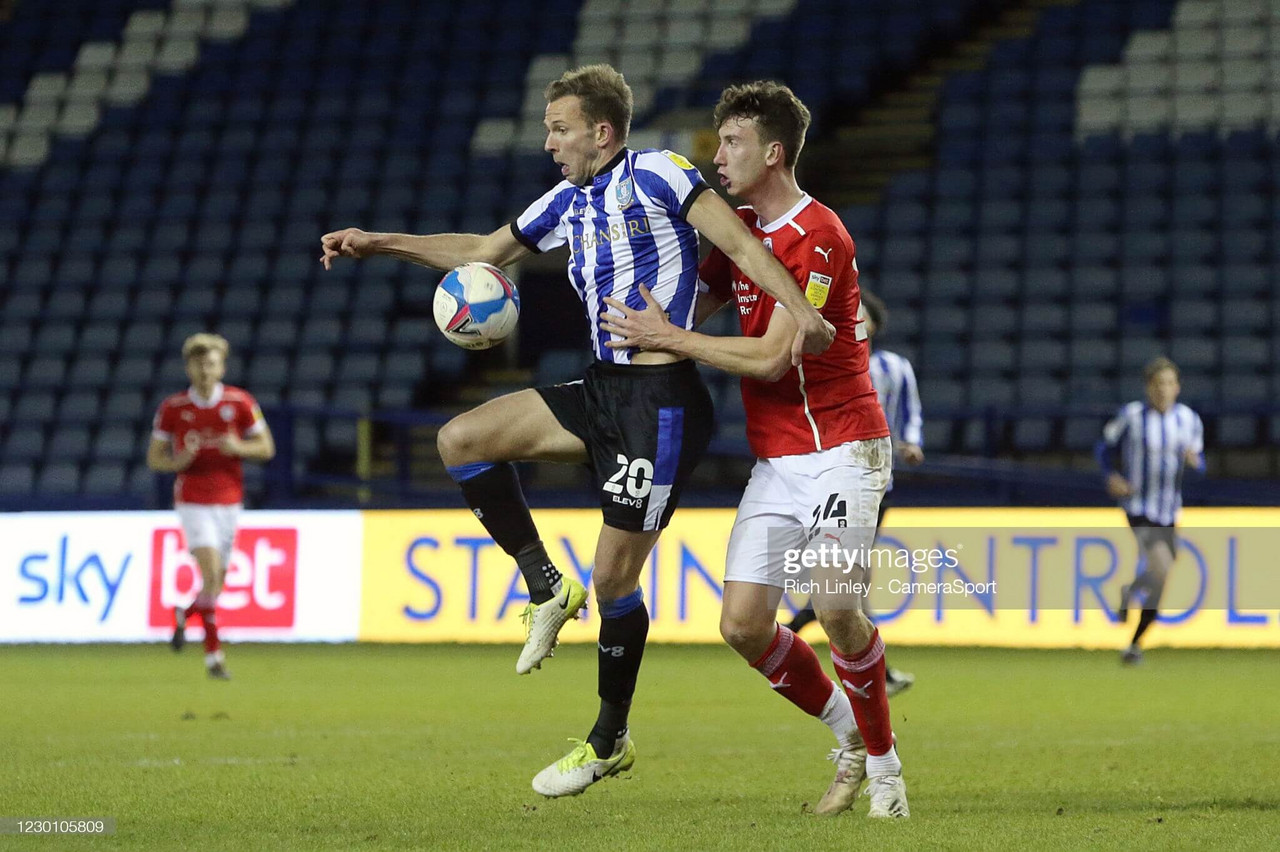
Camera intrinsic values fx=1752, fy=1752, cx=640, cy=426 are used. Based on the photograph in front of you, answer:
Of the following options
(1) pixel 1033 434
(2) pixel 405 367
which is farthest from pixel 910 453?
(2) pixel 405 367

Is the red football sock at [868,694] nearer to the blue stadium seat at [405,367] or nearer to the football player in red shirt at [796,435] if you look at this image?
the football player in red shirt at [796,435]

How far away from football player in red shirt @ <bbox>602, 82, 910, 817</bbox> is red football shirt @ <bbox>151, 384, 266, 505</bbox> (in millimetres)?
5992

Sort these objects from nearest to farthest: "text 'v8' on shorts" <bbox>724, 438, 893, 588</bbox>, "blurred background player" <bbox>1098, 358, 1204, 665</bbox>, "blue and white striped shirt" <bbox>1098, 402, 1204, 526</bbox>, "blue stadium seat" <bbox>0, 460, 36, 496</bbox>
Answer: "text 'v8' on shorts" <bbox>724, 438, 893, 588</bbox> → "blurred background player" <bbox>1098, 358, 1204, 665</bbox> → "blue and white striped shirt" <bbox>1098, 402, 1204, 526</bbox> → "blue stadium seat" <bbox>0, 460, 36, 496</bbox>

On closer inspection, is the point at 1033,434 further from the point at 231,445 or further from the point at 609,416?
the point at 609,416

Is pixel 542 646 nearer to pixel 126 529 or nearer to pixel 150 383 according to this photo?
pixel 126 529

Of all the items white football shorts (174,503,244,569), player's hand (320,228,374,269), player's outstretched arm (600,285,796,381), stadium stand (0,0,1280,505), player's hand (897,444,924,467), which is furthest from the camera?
stadium stand (0,0,1280,505)

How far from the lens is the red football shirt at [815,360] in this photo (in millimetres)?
4633

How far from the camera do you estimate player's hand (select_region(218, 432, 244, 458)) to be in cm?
1005

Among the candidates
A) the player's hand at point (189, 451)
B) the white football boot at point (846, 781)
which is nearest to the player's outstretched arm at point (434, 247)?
the white football boot at point (846, 781)

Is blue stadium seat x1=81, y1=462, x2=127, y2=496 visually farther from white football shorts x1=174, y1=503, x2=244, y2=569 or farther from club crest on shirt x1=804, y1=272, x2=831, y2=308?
club crest on shirt x1=804, y1=272, x2=831, y2=308

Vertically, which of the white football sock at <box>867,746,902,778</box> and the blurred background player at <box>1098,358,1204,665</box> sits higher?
the blurred background player at <box>1098,358,1204,665</box>

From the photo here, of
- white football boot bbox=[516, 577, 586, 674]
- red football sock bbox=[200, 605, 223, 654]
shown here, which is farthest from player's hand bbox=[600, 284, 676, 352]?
red football sock bbox=[200, 605, 223, 654]

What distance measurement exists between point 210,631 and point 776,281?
596cm

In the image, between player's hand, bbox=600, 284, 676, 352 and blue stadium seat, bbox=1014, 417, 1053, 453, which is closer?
player's hand, bbox=600, 284, 676, 352
